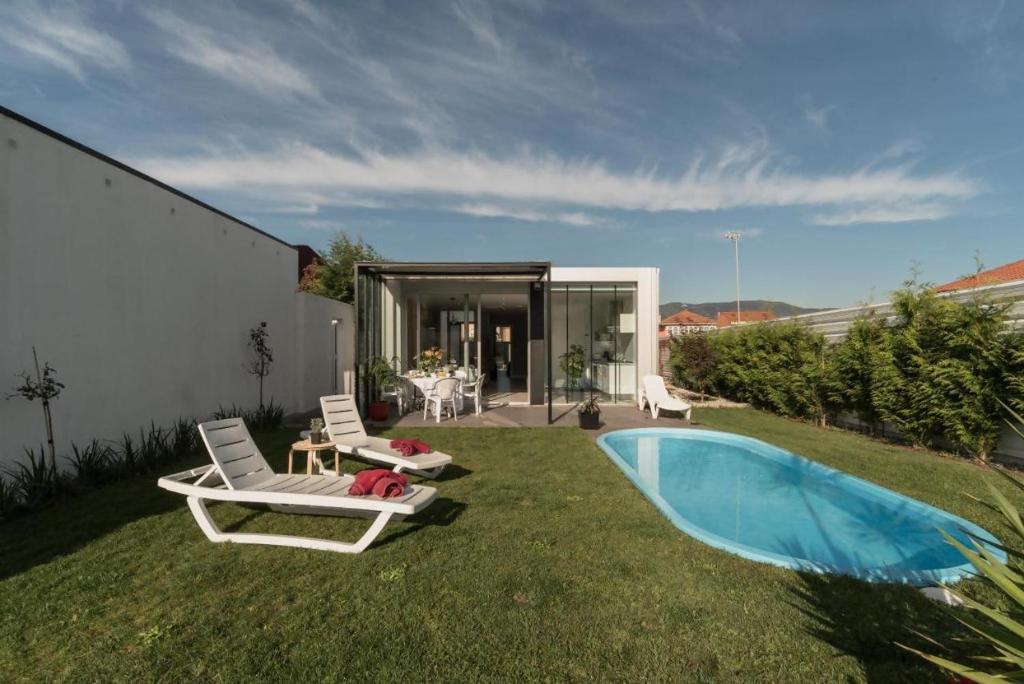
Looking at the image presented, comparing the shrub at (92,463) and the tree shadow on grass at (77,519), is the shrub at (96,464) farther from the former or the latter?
the tree shadow on grass at (77,519)

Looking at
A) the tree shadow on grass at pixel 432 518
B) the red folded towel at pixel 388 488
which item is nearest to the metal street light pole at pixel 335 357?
the tree shadow on grass at pixel 432 518

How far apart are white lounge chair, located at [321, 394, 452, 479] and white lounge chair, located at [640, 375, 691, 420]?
20.6 ft

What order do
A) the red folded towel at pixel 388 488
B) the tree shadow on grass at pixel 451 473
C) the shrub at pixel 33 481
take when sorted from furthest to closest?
the tree shadow on grass at pixel 451 473, the shrub at pixel 33 481, the red folded towel at pixel 388 488

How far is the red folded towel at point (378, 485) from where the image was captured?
12.8 ft

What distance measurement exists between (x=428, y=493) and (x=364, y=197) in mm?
16630

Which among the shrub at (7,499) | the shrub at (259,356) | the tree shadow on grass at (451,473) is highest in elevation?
the shrub at (259,356)

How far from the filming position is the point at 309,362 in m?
11.8

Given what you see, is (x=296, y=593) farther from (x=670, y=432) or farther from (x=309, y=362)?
(x=309, y=362)

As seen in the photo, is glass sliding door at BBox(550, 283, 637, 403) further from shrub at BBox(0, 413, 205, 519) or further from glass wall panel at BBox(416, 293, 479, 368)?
shrub at BBox(0, 413, 205, 519)

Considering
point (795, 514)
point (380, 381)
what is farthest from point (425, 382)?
point (795, 514)

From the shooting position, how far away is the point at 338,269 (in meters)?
24.9

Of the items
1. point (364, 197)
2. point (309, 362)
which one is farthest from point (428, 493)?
point (364, 197)

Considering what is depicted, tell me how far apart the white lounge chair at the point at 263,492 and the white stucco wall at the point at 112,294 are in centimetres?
235

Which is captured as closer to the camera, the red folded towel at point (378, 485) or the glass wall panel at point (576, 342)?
the red folded towel at point (378, 485)
